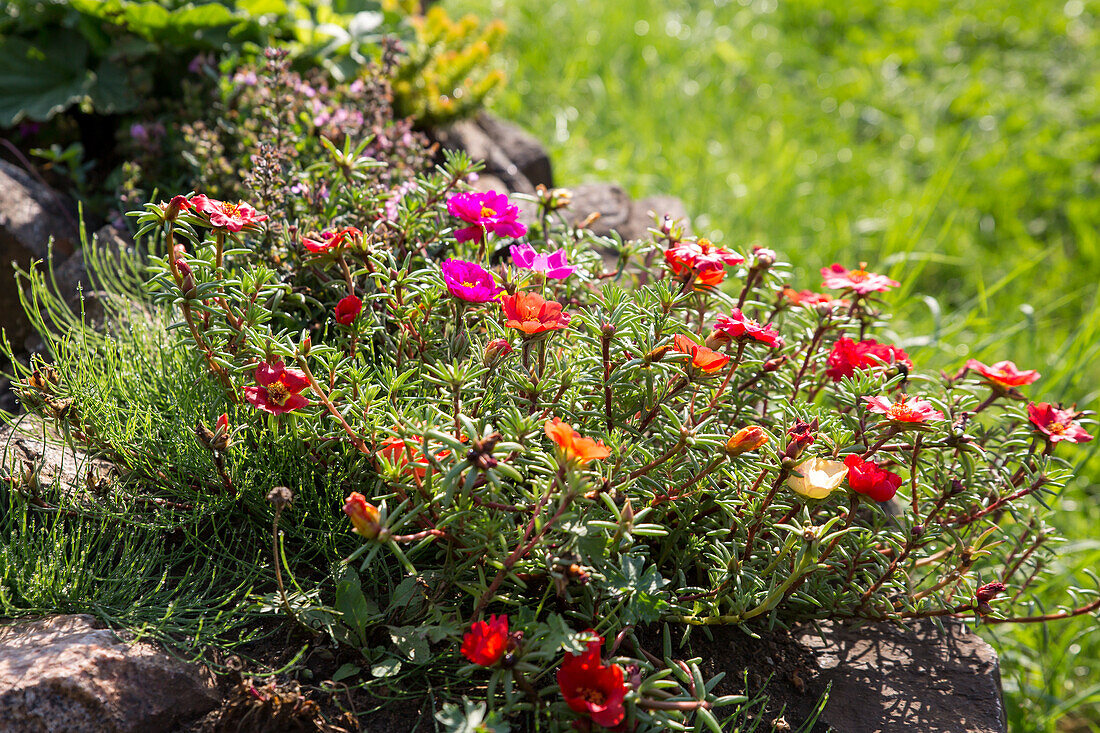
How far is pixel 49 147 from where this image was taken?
305 cm

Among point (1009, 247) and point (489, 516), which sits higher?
point (1009, 247)

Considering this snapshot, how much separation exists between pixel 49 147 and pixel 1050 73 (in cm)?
556

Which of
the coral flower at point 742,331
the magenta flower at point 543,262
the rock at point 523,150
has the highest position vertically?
the rock at point 523,150

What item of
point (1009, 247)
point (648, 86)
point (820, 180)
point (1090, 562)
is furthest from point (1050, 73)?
point (1090, 562)

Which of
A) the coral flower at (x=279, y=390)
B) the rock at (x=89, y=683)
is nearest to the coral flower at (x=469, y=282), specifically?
the coral flower at (x=279, y=390)

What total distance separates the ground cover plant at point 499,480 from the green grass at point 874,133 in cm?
147

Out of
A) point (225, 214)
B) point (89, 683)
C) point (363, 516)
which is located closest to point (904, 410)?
point (363, 516)

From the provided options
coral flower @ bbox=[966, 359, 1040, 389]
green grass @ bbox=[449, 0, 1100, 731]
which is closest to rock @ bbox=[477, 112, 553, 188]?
green grass @ bbox=[449, 0, 1100, 731]

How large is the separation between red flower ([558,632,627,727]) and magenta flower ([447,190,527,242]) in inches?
37.2

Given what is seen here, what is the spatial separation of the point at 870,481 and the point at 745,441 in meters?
0.26

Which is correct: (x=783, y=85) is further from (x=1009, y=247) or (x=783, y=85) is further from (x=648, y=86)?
(x=1009, y=247)

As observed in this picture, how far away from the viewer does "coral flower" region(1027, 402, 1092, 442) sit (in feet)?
5.54

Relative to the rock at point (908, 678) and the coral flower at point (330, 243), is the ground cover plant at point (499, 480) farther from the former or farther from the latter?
the rock at point (908, 678)

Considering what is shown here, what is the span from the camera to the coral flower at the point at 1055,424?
1689 millimetres
